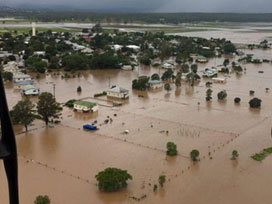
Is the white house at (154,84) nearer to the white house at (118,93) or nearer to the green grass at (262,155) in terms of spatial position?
the white house at (118,93)

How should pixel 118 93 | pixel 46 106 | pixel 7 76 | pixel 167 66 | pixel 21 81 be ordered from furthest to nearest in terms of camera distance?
pixel 167 66 → pixel 7 76 → pixel 21 81 → pixel 118 93 → pixel 46 106

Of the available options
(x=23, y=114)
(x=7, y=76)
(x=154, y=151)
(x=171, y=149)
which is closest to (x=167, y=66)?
(x=7, y=76)

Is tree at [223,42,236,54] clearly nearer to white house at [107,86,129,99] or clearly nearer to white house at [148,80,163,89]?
white house at [148,80,163,89]

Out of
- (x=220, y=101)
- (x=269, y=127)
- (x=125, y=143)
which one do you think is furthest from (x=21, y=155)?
(x=220, y=101)

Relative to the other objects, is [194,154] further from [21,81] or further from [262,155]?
[21,81]

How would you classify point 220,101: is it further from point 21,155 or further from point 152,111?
point 21,155

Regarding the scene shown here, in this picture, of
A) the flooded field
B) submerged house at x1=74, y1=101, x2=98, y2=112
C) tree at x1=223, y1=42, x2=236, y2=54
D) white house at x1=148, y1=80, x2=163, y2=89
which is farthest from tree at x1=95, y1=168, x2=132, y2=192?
tree at x1=223, y1=42, x2=236, y2=54
